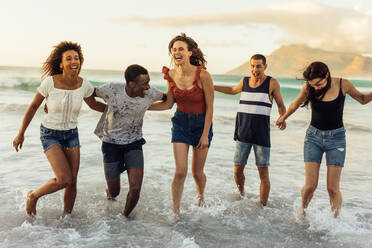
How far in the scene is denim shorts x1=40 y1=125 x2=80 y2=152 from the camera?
4473 mm

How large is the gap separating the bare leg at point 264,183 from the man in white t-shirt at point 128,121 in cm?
165

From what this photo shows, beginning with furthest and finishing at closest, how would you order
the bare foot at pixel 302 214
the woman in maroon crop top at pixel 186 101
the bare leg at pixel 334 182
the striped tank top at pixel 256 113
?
the striped tank top at pixel 256 113 → the bare foot at pixel 302 214 → the woman in maroon crop top at pixel 186 101 → the bare leg at pixel 334 182

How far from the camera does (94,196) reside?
5863mm

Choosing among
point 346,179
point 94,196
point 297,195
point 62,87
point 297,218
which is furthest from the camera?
point 346,179

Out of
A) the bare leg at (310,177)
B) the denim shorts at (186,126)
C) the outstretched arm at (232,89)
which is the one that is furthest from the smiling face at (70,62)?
the bare leg at (310,177)

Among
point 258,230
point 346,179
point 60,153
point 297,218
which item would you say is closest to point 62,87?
point 60,153

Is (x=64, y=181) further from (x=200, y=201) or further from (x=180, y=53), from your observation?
(x=180, y=53)

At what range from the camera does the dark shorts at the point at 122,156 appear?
475 cm

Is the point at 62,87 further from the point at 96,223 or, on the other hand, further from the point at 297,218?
the point at 297,218

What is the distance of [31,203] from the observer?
15.6ft

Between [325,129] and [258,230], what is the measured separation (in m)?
1.40

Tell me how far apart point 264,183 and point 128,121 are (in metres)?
2.05

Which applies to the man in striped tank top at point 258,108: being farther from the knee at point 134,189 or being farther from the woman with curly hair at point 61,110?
the woman with curly hair at point 61,110

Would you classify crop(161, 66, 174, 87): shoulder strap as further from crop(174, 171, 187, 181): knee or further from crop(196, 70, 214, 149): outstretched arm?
crop(174, 171, 187, 181): knee
